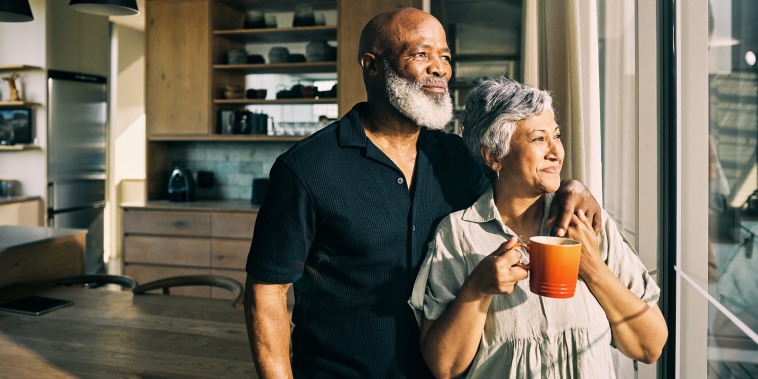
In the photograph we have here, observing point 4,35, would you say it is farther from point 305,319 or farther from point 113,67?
point 305,319

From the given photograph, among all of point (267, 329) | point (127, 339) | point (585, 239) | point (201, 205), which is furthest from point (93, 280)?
point (585, 239)

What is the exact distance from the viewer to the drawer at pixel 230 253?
14.7 ft

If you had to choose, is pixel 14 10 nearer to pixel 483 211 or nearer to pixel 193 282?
pixel 193 282

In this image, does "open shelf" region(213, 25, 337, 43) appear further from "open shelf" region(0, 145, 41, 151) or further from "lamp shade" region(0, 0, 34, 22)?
"open shelf" region(0, 145, 41, 151)

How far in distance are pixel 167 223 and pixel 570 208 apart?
13.0 feet

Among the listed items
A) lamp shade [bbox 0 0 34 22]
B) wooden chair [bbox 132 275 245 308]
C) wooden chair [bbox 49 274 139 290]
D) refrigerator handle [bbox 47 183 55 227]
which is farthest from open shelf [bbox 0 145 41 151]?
wooden chair [bbox 132 275 245 308]

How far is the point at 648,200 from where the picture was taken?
6.89 ft

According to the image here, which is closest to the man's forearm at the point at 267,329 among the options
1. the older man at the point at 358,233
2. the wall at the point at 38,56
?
the older man at the point at 358,233

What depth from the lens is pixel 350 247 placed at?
1.41 m

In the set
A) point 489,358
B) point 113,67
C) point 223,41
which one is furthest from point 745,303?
point 113,67

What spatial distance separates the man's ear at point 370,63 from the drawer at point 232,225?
3073 millimetres

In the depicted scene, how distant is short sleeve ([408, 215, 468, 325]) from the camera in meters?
1.30

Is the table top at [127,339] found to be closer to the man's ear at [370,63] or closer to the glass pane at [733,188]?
the man's ear at [370,63]

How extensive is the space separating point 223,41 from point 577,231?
4.32 meters
